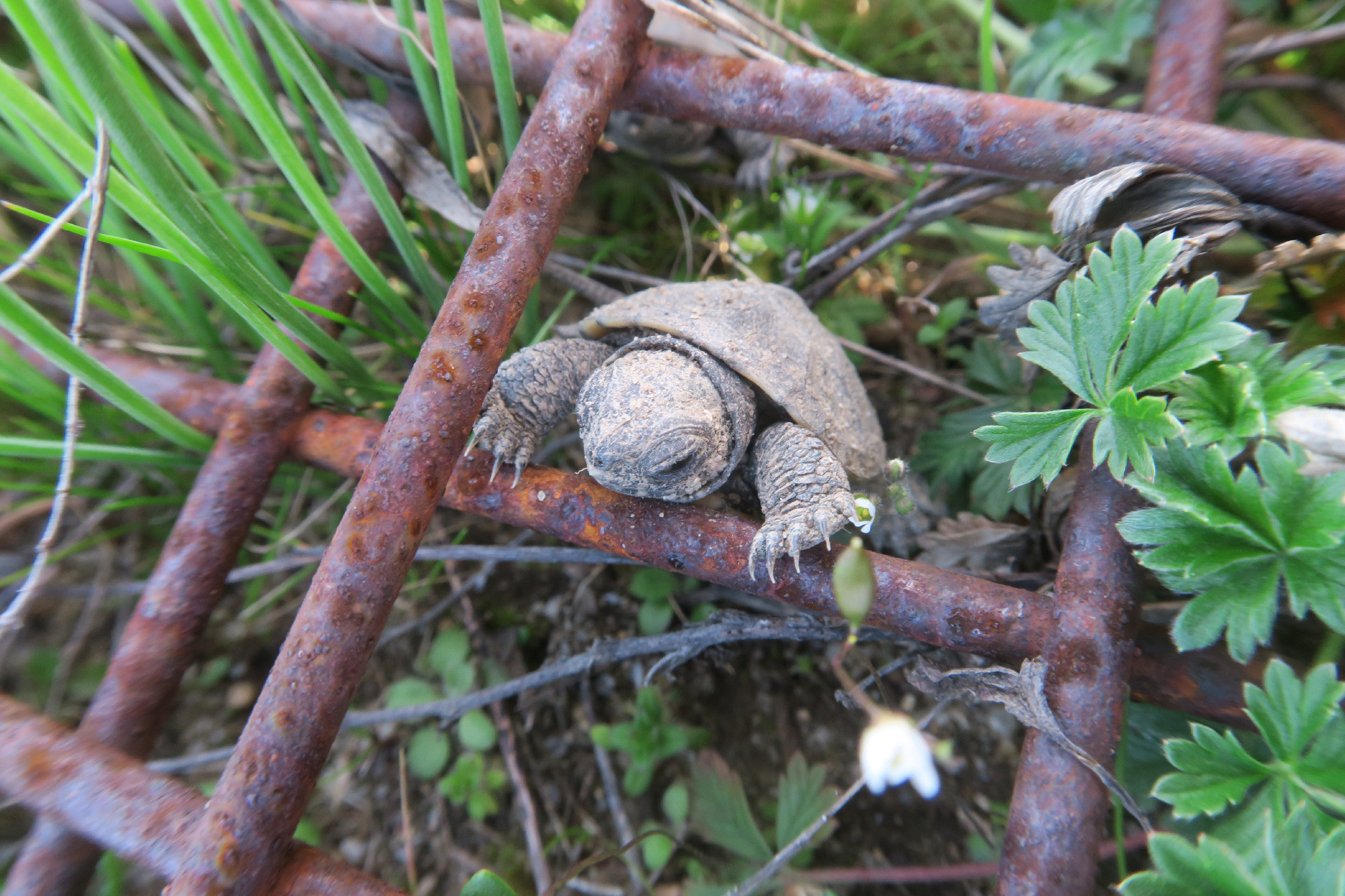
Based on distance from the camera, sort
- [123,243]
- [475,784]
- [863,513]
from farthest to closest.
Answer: [475,784] < [863,513] < [123,243]

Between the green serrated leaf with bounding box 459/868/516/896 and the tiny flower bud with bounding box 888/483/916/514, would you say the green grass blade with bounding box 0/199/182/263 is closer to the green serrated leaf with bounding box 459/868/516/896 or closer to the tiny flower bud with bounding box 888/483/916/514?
the green serrated leaf with bounding box 459/868/516/896

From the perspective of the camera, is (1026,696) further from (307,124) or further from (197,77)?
(197,77)

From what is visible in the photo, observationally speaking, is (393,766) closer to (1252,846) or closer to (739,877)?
(739,877)

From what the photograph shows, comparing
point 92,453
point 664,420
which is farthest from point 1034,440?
point 92,453

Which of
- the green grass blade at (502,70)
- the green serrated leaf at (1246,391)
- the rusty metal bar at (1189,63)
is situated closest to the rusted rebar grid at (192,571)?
the green grass blade at (502,70)

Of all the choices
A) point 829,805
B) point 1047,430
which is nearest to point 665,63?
point 1047,430

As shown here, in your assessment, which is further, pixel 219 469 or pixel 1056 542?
pixel 1056 542

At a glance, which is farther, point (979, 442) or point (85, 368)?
point (979, 442)

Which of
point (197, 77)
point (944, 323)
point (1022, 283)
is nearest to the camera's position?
point (1022, 283)
